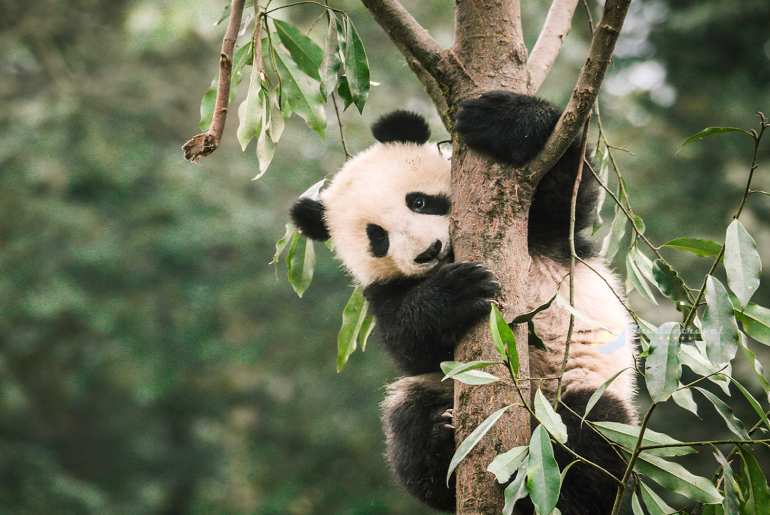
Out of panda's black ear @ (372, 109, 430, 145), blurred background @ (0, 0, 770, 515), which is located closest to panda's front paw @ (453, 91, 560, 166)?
panda's black ear @ (372, 109, 430, 145)

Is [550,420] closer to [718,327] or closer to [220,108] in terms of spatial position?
[718,327]

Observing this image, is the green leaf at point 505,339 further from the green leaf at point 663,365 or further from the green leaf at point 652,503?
the green leaf at point 652,503

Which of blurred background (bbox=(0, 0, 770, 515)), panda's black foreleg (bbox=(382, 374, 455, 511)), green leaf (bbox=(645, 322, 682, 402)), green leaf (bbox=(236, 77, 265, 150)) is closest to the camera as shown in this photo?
green leaf (bbox=(645, 322, 682, 402))

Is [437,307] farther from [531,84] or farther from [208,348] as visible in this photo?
[208,348]

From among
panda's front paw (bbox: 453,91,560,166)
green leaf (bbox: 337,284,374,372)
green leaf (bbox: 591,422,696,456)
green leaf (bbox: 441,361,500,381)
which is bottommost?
green leaf (bbox: 591,422,696,456)

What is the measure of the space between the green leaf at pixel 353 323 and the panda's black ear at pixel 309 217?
0.27 metres

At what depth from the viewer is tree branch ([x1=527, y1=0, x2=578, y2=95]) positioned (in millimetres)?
1966

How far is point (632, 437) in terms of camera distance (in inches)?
58.2

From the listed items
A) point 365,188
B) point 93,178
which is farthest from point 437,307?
point 93,178

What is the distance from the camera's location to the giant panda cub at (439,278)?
1826 millimetres

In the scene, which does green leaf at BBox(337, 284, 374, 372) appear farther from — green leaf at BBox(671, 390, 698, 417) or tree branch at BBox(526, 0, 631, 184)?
green leaf at BBox(671, 390, 698, 417)

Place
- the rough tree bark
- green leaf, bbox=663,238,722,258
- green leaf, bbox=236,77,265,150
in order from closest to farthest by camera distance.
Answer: the rough tree bark → green leaf, bbox=663,238,722,258 → green leaf, bbox=236,77,265,150

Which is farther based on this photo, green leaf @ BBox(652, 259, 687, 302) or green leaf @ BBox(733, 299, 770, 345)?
green leaf @ BBox(652, 259, 687, 302)

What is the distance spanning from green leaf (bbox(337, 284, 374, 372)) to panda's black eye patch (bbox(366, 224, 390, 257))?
19 cm
